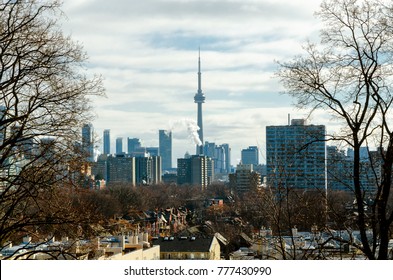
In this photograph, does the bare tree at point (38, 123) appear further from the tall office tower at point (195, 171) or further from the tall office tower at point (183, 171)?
the tall office tower at point (183, 171)

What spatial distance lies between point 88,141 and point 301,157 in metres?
1.62

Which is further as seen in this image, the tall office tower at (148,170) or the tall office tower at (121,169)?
the tall office tower at (148,170)

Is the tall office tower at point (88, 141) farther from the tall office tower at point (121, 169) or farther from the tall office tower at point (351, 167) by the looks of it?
the tall office tower at point (121, 169)

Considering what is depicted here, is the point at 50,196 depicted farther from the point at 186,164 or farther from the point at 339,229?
the point at 186,164

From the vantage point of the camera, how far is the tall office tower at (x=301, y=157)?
16.1ft

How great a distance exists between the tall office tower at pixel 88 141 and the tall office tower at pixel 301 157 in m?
1.51

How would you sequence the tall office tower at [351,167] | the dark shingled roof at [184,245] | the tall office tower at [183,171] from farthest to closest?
the tall office tower at [183,171], the dark shingled roof at [184,245], the tall office tower at [351,167]

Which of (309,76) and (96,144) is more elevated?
(309,76)

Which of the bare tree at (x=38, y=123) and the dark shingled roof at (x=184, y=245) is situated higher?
the bare tree at (x=38, y=123)

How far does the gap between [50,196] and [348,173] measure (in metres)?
2.20

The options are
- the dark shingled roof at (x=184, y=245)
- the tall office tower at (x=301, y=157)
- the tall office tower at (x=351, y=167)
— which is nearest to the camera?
the tall office tower at (x=351, y=167)

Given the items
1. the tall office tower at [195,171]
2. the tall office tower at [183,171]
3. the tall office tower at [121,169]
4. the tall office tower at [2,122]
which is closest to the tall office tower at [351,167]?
the tall office tower at [2,122]
